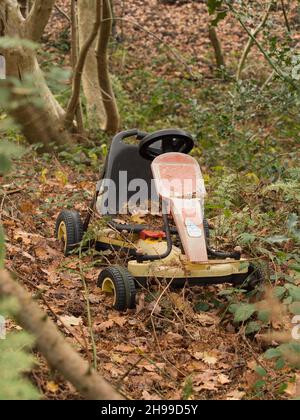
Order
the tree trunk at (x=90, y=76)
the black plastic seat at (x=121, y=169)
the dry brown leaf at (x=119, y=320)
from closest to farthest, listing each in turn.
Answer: the dry brown leaf at (x=119, y=320) → the black plastic seat at (x=121, y=169) → the tree trunk at (x=90, y=76)

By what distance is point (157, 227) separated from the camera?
553cm

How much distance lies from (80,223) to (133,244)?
0.69m

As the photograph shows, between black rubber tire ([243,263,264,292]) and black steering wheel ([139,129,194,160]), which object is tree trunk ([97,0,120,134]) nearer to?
black steering wheel ([139,129,194,160])

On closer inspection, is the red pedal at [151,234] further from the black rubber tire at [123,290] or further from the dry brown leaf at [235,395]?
the dry brown leaf at [235,395]

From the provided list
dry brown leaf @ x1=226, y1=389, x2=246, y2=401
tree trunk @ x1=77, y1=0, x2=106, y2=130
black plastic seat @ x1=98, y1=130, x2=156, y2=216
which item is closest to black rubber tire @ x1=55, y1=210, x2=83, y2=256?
black plastic seat @ x1=98, y1=130, x2=156, y2=216

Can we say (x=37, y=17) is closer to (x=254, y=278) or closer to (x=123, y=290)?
(x=123, y=290)

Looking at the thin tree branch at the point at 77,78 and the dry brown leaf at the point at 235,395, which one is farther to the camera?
the thin tree branch at the point at 77,78

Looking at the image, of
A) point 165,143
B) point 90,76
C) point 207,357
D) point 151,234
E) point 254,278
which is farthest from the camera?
point 90,76

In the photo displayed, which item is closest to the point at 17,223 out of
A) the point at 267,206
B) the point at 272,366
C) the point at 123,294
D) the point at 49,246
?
the point at 49,246

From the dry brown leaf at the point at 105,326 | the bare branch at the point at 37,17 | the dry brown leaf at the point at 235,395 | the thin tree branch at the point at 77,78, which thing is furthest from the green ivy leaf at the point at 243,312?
the thin tree branch at the point at 77,78

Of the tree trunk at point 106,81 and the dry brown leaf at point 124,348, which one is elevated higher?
the tree trunk at point 106,81

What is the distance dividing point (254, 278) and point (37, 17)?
4622mm

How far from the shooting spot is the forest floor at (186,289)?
3.72 meters

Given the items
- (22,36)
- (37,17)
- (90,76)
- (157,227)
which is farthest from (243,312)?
(90,76)
